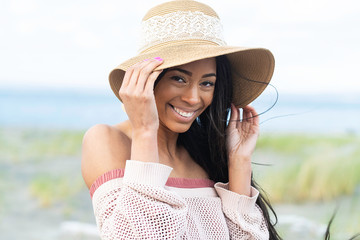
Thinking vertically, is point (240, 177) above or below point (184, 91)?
below

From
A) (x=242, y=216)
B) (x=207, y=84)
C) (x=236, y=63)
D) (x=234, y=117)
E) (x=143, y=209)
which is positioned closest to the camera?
(x=143, y=209)

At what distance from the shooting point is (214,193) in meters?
2.11

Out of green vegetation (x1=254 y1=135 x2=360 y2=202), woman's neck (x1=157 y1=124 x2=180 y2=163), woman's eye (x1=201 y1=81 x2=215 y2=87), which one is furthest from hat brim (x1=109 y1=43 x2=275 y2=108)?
green vegetation (x1=254 y1=135 x2=360 y2=202)

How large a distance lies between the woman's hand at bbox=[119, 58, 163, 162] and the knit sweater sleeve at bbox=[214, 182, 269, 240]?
1.67 feet

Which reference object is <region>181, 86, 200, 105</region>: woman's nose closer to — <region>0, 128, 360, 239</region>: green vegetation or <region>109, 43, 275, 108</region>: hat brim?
<region>109, 43, 275, 108</region>: hat brim

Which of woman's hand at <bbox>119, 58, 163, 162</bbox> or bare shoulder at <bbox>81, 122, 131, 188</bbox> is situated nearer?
woman's hand at <bbox>119, 58, 163, 162</bbox>

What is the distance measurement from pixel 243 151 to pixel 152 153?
0.63 m

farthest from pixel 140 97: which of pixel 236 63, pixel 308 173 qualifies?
pixel 308 173

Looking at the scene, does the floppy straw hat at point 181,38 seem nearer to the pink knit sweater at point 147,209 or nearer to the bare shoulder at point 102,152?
the bare shoulder at point 102,152

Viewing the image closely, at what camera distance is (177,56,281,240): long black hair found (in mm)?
2119

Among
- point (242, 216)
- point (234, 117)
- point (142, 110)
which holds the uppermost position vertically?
point (142, 110)

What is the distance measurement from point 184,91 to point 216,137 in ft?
1.45

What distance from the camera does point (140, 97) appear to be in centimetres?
161

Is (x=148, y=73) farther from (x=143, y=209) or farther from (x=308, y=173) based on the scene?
(x=308, y=173)
